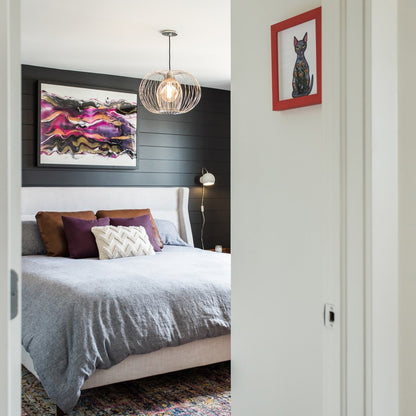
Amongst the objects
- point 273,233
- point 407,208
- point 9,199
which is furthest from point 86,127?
point 9,199

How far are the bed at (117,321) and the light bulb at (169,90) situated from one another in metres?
1.34

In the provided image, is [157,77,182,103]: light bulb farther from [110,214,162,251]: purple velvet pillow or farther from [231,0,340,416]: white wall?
[231,0,340,416]: white wall

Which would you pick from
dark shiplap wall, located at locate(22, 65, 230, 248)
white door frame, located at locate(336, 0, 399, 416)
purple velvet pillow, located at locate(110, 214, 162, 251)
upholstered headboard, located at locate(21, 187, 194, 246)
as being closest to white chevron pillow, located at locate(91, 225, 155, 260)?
purple velvet pillow, located at locate(110, 214, 162, 251)

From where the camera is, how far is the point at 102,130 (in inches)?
220

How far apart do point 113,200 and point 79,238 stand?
3.36 ft

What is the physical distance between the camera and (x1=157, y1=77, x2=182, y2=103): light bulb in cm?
434

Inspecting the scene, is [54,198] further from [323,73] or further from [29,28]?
[323,73]

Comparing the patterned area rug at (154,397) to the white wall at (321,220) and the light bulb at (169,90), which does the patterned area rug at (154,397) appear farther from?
the light bulb at (169,90)

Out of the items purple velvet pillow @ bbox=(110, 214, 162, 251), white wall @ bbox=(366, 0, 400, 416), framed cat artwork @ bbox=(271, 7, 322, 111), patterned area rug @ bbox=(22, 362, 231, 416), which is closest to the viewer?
white wall @ bbox=(366, 0, 400, 416)

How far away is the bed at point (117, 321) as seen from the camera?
9.81 ft

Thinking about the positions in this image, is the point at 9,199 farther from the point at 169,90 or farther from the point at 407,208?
the point at 169,90

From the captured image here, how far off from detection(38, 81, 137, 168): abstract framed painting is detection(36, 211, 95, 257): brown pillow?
25.6 inches

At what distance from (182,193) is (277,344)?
4.31m

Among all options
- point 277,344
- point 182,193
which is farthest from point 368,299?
point 182,193
